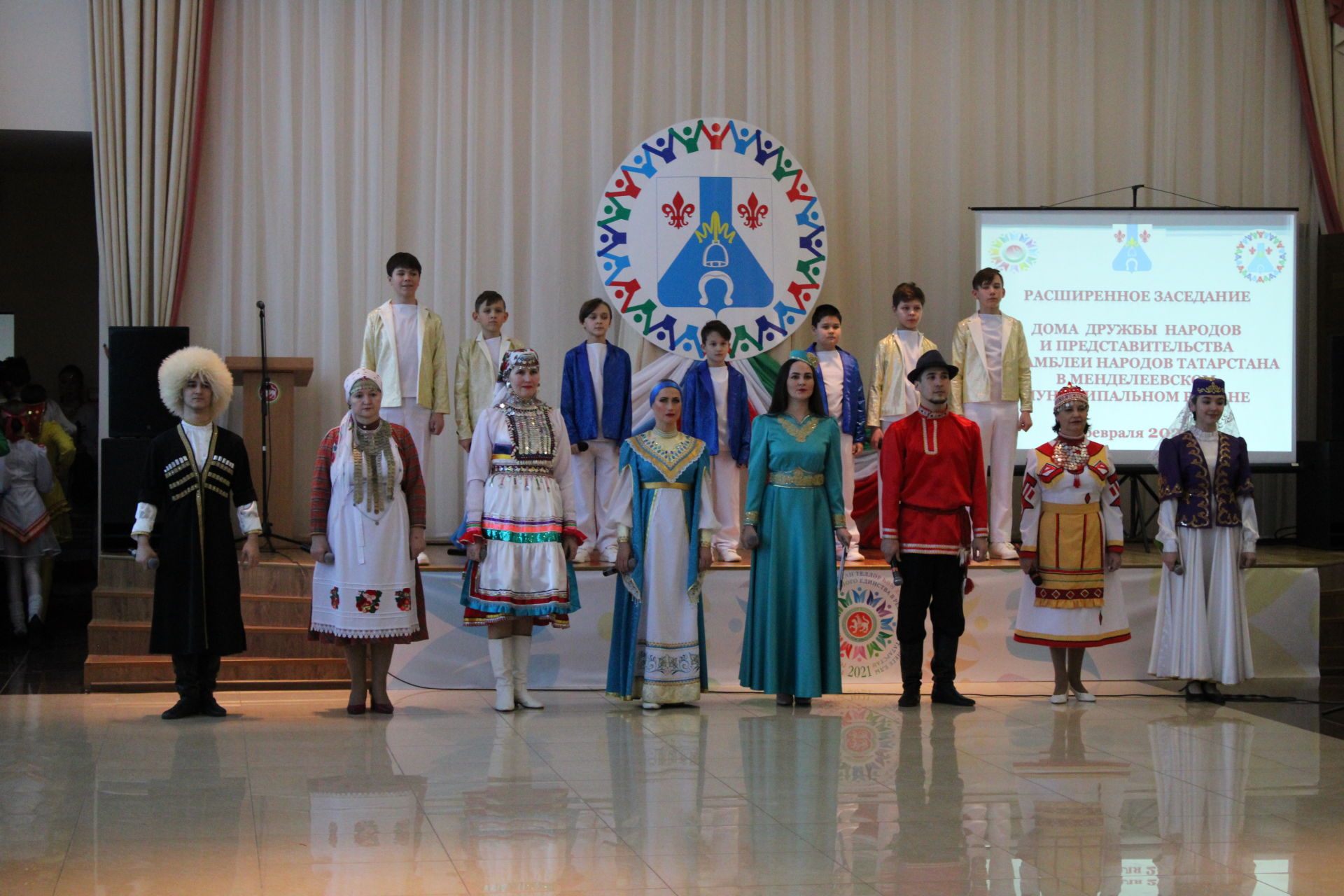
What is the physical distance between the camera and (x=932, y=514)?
5.56 metres

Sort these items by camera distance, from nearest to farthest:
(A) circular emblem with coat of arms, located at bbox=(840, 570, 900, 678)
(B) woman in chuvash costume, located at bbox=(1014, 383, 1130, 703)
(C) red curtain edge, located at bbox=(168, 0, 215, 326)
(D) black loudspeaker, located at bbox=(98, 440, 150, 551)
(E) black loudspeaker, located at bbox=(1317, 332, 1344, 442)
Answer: (B) woman in chuvash costume, located at bbox=(1014, 383, 1130, 703), (A) circular emblem with coat of arms, located at bbox=(840, 570, 900, 678), (D) black loudspeaker, located at bbox=(98, 440, 150, 551), (C) red curtain edge, located at bbox=(168, 0, 215, 326), (E) black loudspeaker, located at bbox=(1317, 332, 1344, 442)

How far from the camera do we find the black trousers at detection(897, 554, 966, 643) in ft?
18.4

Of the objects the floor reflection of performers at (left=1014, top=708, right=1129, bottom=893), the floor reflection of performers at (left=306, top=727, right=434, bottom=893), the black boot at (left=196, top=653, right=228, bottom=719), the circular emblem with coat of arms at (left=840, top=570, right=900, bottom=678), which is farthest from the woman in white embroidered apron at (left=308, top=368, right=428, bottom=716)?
the floor reflection of performers at (left=1014, top=708, right=1129, bottom=893)

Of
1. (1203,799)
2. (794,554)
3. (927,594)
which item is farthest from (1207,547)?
(1203,799)

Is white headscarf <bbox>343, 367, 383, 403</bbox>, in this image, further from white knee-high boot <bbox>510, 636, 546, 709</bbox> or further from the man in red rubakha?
the man in red rubakha

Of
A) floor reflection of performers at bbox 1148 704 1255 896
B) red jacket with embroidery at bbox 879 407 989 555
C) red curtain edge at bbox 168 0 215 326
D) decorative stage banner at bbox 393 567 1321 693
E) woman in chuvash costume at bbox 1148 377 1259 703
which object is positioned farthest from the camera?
red curtain edge at bbox 168 0 215 326

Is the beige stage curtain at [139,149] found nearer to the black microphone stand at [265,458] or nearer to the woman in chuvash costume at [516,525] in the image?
the black microphone stand at [265,458]

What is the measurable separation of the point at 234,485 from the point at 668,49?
165 inches

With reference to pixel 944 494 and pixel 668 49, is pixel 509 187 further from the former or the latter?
pixel 944 494

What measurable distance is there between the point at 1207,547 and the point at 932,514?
1287mm

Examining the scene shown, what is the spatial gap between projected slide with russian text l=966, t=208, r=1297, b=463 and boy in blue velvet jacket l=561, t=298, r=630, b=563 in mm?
2287

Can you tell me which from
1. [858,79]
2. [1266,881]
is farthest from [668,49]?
[1266,881]

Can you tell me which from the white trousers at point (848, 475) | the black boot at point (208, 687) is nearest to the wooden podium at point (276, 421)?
the black boot at point (208, 687)

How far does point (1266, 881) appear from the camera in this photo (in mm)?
3180
